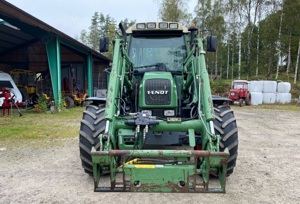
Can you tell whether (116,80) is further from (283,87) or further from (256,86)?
(283,87)

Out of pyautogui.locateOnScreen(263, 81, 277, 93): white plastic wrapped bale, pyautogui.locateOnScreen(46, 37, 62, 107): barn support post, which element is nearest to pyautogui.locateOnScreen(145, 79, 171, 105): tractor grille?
pyautogui.locateOnScreen(46, 37, 62, 107): barn support post

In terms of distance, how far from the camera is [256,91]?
920 inches

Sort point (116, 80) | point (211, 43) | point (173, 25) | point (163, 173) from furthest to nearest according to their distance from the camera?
1. point (173, 25)
2. point (211, 43)
3. point (116, 80)
4. point (163, 173)

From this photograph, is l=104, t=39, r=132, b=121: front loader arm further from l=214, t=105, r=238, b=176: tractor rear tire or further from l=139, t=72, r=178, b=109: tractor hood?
l=214, t=105, r=238, b=176: tractor rear tire

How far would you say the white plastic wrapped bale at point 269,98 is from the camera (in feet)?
77.4

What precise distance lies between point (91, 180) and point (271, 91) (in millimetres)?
21738

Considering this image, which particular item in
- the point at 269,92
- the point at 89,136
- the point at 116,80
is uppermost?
the point at 116,80

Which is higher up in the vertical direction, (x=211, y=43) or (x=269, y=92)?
(x=211, y=43)

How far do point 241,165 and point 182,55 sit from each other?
2294 mm

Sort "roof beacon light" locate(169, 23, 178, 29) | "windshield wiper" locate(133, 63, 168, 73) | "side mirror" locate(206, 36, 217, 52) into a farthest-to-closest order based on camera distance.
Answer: "windshield wiper" locate(133, 63, 168, 73), "roof beacon light" locate(169, 23, 178, 29), "side mirror" locate(206, 36, 217, 52)

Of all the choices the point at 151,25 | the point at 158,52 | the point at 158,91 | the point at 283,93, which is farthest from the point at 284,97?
the point at 158,91

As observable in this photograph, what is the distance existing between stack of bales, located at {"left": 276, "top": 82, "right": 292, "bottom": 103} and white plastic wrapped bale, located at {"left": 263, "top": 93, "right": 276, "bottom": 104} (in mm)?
325

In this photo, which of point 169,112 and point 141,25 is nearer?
point 169,112

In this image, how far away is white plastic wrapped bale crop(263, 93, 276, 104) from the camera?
23594mm
